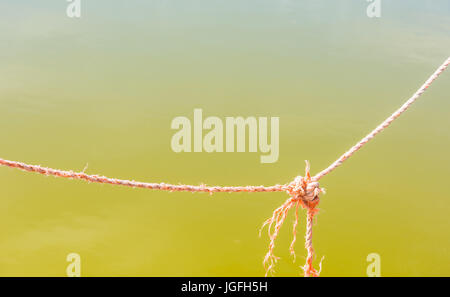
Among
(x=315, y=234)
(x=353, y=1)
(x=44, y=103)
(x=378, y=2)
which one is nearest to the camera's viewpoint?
(x=315, y=234)

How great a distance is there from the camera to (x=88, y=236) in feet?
9.37

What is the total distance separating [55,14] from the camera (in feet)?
19.7

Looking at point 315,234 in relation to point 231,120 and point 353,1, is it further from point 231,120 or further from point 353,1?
point 353,1

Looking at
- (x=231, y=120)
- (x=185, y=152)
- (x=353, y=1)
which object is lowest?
(x=185, y=152)

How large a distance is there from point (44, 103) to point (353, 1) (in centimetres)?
561

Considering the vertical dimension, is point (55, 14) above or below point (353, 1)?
below

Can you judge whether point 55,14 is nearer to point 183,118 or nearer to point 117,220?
point 183,118

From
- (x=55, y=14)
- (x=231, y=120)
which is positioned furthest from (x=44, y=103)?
(x=55, y=14)

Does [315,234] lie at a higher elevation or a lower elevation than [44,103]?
lower

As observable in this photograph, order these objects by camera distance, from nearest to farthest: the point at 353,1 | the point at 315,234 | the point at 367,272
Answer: the point at 367,272
the point at 315,234
the point at 353,1

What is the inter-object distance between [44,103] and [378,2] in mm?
4947

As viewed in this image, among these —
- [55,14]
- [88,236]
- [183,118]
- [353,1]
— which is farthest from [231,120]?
[353,1]

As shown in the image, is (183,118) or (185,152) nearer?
(185,152)

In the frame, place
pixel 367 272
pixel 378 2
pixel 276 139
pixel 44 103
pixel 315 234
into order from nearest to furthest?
pixel 367 272 → pixel 315 234 → pixel 276 139 → pixel 44 103 → pixel 378 2
